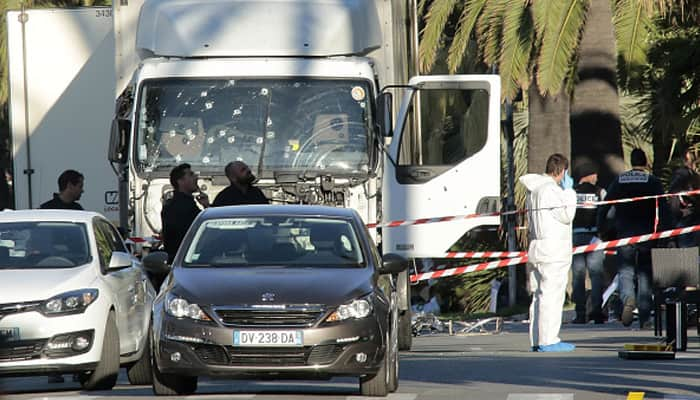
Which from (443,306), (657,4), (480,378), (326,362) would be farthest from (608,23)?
(326,362)

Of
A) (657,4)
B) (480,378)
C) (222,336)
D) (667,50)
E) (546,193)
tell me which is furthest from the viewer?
(657,4)

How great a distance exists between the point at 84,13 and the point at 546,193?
5.79 metres

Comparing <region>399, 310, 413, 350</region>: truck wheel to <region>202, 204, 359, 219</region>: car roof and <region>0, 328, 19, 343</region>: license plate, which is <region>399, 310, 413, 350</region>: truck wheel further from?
<region>0, 328, 19, 343</region>: license plate

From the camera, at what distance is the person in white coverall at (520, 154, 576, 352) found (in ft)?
55.1

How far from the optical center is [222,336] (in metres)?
12.1

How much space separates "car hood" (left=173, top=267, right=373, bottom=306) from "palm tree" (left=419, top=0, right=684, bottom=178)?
12.5m

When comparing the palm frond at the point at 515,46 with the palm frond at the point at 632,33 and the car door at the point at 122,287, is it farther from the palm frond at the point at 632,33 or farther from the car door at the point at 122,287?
the car door at the point at 122,287

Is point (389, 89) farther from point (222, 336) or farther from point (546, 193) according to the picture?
point (222, 336)

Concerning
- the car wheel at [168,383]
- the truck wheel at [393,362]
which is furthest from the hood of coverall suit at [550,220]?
the car wheel at [168,383]

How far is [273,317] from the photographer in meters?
12.1

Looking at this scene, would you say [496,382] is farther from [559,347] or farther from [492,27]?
[492,27]

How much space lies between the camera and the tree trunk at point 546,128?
27.9 metres

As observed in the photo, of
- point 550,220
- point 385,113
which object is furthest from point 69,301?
point 550,220

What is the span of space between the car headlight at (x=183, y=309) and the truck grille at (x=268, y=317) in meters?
0.12
